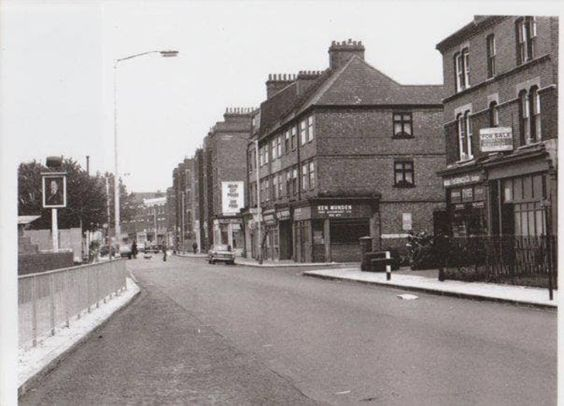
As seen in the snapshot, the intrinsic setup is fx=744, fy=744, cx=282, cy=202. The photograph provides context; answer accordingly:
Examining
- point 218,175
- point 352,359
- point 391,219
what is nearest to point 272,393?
point 352,359

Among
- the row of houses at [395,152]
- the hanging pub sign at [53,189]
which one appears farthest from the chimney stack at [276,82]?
the hanging pub sign at [53,189]

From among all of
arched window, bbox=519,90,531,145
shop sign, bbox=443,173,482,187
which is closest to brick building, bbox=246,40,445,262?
shop sign, bbox=443,173,482,187

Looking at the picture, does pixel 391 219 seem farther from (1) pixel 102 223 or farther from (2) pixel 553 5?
(2) pixel 553 5

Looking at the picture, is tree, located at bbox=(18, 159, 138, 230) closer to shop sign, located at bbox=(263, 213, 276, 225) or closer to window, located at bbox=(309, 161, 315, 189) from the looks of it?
window, located at bbox=(309, 161, 315, 189)

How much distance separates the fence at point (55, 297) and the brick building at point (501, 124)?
12707 millimetres

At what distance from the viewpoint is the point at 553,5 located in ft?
26.9

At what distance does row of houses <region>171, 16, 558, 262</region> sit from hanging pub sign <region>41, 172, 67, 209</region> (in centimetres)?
1087

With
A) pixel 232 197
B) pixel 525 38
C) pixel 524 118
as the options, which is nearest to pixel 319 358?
pixel 524 118

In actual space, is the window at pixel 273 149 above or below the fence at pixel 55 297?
above

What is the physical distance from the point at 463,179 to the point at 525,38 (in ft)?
22.4

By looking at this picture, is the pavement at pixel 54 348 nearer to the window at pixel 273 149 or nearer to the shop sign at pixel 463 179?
the shop sign at pixel 463 179

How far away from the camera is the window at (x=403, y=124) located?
45156 millimetres

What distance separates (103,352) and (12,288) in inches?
161

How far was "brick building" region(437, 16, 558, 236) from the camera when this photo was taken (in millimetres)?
23531
